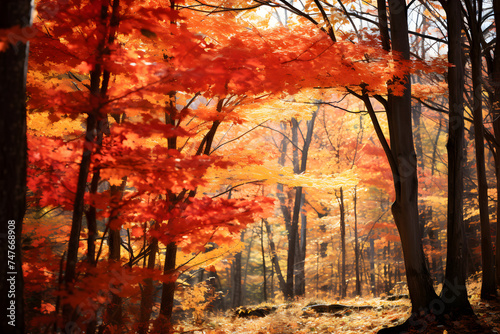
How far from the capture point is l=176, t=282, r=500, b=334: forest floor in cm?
600

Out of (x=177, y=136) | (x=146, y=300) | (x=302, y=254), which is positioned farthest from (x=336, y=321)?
(x=302, y=254)

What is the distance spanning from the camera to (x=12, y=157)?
8.59 feet

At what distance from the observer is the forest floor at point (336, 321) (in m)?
6.00

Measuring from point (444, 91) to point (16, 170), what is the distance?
28.5 feet

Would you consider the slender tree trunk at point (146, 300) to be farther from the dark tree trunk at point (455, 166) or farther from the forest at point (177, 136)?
the dark tree trunk at point (455, 166)

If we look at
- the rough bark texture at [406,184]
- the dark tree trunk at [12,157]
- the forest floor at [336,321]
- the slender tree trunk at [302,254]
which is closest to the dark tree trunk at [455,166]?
the rough bark texture at [406,184]

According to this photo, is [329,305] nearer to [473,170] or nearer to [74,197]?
[74,197]

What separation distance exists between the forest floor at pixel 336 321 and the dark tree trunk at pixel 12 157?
13.2 feet

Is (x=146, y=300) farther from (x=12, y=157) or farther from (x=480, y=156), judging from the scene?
(x=480, y=156)

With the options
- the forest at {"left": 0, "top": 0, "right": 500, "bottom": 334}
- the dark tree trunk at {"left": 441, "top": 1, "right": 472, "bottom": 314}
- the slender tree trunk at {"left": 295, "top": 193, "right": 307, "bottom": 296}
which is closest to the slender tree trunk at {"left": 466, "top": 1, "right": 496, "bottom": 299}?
the forest at {"left": 0, "top": 0, "right": 500, "bottom": 334}

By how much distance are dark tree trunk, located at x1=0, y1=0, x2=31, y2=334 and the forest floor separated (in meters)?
4.02

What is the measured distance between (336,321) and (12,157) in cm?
765

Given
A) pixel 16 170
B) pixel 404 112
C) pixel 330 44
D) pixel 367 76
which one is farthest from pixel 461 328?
pixel 16 170

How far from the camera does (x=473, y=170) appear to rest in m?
18.6
